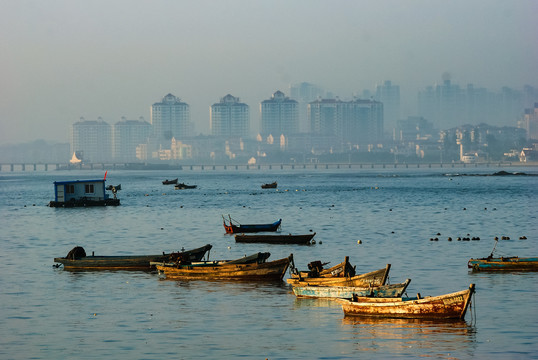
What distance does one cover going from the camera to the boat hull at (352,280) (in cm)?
3331

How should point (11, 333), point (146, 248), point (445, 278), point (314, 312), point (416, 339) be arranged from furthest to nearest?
point (146, 248) < point (445, 278) < point (314, 312) < point (11, 333) < point (416, 339)

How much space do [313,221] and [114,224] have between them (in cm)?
1850

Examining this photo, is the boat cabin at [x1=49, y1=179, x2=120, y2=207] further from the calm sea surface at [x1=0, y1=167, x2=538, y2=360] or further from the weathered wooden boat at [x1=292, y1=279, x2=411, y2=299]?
the weathered wooden boat at [x1=292, y1=279, x2=411, y2=299]

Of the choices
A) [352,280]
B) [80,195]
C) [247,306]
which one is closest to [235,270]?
[247,306]

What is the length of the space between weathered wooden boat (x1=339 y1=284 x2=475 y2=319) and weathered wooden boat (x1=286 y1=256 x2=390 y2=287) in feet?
8.92

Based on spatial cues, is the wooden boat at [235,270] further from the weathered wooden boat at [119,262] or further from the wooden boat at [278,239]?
the wooden boat at [278,239]

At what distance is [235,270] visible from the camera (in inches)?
1587

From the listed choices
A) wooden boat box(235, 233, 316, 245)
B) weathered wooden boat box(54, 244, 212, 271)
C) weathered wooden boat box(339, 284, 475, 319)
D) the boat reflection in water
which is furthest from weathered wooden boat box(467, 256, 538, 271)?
wooden boat box(235, 233, 316, 245)

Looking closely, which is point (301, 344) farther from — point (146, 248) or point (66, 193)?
point (66, 193)

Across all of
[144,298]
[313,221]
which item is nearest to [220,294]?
[144,298]

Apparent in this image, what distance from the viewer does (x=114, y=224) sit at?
79250 mm

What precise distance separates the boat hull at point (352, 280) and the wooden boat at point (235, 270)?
13.6ft

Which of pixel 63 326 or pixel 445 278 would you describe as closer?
pixel 63 326

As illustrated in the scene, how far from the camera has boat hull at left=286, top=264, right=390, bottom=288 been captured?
3331 cm
